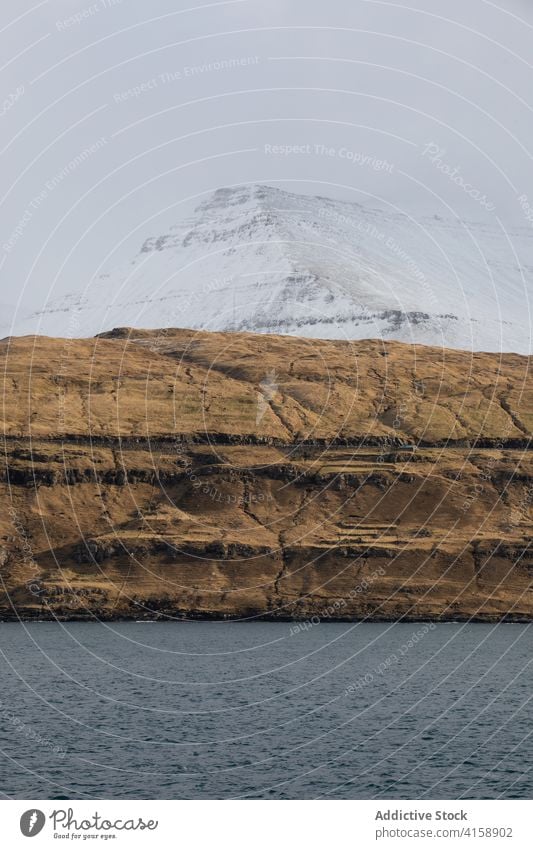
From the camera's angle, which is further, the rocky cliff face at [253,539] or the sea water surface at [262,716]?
the rocky cliff face at [253,539]

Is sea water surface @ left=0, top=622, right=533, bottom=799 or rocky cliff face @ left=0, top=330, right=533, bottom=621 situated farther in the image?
rocky cliff face @ left=0, top=330, right=533, bottom=621

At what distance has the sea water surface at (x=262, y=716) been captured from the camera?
7344 cm

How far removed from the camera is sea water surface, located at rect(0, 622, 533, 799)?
241 ft

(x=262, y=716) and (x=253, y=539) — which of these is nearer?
(x=262, y=716)

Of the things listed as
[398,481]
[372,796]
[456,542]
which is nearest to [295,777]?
[372,796]

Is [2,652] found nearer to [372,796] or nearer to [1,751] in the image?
[1,751]

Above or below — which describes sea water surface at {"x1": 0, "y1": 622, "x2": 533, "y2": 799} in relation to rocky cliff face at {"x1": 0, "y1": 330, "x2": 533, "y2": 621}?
below

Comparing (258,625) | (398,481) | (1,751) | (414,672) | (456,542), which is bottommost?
(1,751)

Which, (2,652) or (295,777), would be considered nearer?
(295,777)

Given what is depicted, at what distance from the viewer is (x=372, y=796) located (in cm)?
7006

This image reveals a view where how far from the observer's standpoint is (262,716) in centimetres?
9575

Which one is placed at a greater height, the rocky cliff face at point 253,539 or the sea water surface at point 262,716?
the rocky cliff face at point 253,539

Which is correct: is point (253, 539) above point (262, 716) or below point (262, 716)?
above

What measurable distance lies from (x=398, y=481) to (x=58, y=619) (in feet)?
175
